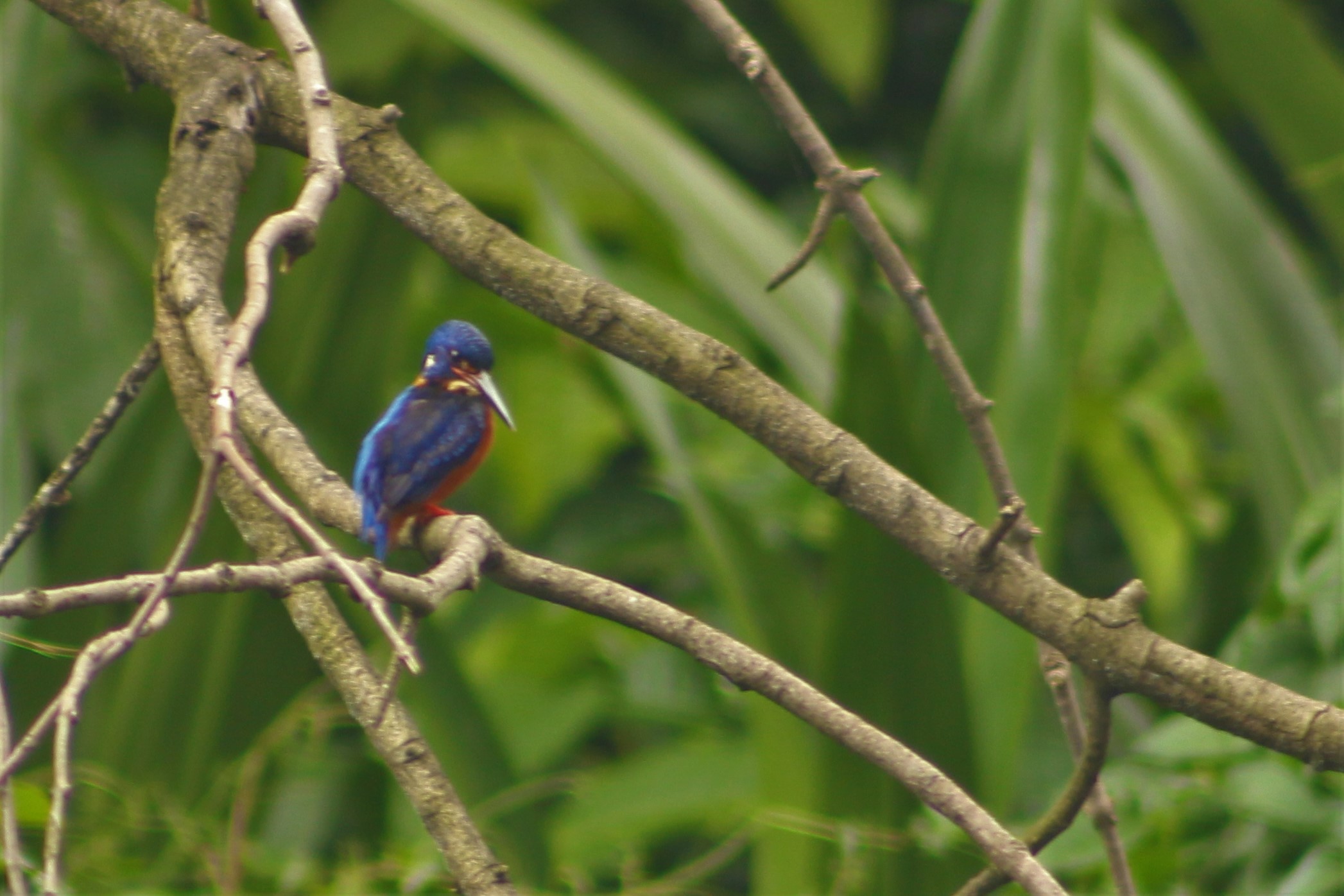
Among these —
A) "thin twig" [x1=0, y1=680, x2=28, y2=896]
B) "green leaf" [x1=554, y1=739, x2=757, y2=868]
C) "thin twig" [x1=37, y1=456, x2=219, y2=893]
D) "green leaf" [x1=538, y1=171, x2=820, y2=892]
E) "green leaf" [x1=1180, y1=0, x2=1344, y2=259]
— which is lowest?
"green leaf" [x1=554, y1=739, x2=757, y2=868]

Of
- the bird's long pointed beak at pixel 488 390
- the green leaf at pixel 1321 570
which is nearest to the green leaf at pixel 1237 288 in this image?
the green leaf at pixel 1321 570

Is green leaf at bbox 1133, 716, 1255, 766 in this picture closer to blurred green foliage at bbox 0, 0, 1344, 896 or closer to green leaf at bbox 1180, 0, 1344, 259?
blurred green foliage at bbox 0, 0, 1344, 896

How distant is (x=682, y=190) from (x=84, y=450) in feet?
4.79

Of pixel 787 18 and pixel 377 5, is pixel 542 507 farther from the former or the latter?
pixel 787 18

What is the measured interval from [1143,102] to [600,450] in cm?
139

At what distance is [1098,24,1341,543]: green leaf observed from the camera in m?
2.38

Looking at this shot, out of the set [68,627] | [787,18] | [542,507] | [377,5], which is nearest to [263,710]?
[68,627]

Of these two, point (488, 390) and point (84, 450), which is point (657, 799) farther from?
point (84, 450)

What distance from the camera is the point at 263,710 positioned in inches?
93.4

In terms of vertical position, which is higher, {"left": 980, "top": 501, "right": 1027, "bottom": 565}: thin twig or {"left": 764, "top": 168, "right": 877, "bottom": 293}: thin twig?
{"left": 764, "top": 168, "right": 877, "bottom": 293}: thin twig

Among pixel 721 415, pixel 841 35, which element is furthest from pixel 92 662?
pixel 841 35

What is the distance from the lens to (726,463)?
287cm

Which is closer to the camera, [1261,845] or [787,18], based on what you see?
[1261,845]

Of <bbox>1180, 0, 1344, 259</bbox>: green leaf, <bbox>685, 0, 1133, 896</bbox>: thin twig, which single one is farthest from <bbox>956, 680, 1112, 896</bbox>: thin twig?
<bbox>1180, 0, 1344, 259</bbox>: green leaf
